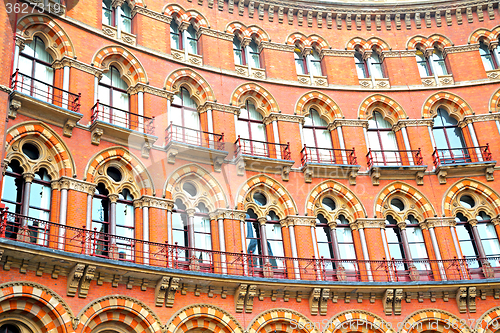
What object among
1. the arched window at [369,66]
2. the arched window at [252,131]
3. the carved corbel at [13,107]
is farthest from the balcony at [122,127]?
the arched window at [369,66]

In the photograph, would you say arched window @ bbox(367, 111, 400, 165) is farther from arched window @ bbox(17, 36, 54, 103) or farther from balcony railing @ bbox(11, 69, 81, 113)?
arched window @ bbox(17, 36, 54, 103)

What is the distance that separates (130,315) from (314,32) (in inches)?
638

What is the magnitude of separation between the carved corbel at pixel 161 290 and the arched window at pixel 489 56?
60.7ft

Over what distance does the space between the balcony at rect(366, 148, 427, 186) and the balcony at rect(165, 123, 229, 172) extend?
644 cm

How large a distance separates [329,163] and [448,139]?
5990mm

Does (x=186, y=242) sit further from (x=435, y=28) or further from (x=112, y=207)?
(x=435, y=28)

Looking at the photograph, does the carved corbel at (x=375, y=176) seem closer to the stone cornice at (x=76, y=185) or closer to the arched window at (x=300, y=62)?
the arched window at (x=300, y=62)

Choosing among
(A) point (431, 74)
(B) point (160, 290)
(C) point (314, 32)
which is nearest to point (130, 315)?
(B) point (160, 290)


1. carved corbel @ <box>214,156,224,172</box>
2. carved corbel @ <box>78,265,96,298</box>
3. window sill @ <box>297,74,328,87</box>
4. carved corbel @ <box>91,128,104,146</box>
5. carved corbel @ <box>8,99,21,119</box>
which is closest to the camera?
carved corbel @ <box>78,265,96,298</box>

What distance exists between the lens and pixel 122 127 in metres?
19.9

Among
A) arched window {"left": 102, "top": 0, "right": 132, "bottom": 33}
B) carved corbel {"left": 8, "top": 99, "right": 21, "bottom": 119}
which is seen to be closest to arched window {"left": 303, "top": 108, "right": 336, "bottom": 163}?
arched window {"left": 102, "top": 0, "right": 132, "bottom": 33}

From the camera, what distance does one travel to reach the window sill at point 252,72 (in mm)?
25062

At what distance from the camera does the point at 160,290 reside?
17953 millimetres

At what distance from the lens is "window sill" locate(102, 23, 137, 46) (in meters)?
22.3
